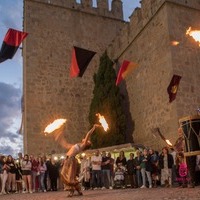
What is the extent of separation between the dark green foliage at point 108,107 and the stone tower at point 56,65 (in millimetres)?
1502

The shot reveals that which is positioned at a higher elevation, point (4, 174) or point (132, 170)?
point (4, 174)

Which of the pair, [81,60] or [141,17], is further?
[141,17]

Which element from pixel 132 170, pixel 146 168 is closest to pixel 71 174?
pixel 146 168

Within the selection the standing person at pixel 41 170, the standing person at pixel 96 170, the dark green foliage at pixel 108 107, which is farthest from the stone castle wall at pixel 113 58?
the standing person at pixel 41 170

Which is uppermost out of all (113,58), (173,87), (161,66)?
(113,58)

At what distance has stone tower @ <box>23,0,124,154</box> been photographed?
19.5 meters

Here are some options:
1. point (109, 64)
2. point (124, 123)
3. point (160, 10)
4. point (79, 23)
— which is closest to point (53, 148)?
point (124, 123)

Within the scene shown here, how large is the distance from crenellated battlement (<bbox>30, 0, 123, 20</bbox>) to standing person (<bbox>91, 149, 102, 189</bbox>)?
11588 millimetres

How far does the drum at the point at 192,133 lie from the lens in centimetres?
658

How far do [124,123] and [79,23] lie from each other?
7.40m

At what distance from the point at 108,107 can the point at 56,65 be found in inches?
174

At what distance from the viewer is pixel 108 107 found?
18.5m

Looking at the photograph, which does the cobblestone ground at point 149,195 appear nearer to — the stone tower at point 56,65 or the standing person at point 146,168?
the standing person at point 146,168

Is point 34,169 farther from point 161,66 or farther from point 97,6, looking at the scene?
point 97,6
